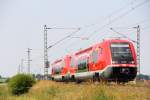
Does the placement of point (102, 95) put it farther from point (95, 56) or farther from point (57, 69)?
point (57, 69)

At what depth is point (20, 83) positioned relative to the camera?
138ft

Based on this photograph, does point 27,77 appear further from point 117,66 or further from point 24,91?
point 117,66

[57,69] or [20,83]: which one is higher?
[57,69]

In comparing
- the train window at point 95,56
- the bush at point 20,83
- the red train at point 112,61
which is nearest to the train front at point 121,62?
the red train at point 112,61

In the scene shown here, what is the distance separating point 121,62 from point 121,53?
895 mm

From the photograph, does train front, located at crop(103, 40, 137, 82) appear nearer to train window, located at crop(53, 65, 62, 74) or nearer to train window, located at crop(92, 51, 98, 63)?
train window, located at crop(92, 51, 98, 63)

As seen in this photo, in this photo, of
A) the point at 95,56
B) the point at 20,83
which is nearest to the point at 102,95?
the point at 95,56

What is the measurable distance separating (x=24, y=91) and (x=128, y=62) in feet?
44.9

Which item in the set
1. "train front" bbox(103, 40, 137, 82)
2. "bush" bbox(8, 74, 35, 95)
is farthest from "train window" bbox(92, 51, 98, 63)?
"bush" bbox(8, 74, 35, 95)

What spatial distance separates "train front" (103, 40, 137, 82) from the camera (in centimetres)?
2916

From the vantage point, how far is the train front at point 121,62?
2916 centimetres

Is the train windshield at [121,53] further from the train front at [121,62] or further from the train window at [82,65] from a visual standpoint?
the train window at [82,65]

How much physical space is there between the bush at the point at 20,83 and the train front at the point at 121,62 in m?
12.1

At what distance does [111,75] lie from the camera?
29.0 metres
